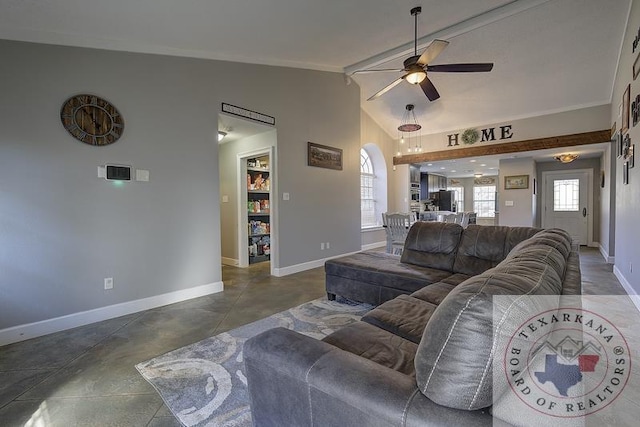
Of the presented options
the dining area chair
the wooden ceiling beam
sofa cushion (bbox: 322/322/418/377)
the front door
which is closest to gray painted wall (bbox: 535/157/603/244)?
the front door

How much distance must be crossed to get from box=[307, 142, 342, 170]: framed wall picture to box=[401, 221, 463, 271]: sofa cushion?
2.35 m

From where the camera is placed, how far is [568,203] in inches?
308

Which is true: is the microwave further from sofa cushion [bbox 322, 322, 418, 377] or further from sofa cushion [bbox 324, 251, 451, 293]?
sofa cushion [bbox 322, 322, 418, 377]

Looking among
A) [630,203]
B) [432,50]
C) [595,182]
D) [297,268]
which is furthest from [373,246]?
[595,182]

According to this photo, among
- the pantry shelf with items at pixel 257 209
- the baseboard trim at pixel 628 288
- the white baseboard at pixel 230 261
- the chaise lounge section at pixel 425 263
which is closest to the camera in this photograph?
the chaise lounge section at pixel 425 263

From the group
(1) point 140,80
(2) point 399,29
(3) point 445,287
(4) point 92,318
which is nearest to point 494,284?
(3) point 445,287

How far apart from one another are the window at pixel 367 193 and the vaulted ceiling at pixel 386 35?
190 centimetres

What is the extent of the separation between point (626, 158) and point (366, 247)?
181 inches

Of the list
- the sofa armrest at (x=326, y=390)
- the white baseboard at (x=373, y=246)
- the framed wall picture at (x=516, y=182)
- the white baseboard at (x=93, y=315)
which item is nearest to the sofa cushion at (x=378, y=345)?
the sofa armrest at (x=326, y=390)

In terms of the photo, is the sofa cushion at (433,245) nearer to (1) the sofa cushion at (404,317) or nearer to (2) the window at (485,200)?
(1) the sofa cushion at (404,317)

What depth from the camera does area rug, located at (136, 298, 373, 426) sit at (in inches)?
64.1

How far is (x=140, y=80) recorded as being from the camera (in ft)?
10.5

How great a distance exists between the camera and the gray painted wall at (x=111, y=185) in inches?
100

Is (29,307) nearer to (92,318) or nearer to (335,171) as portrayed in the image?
(92,318)
